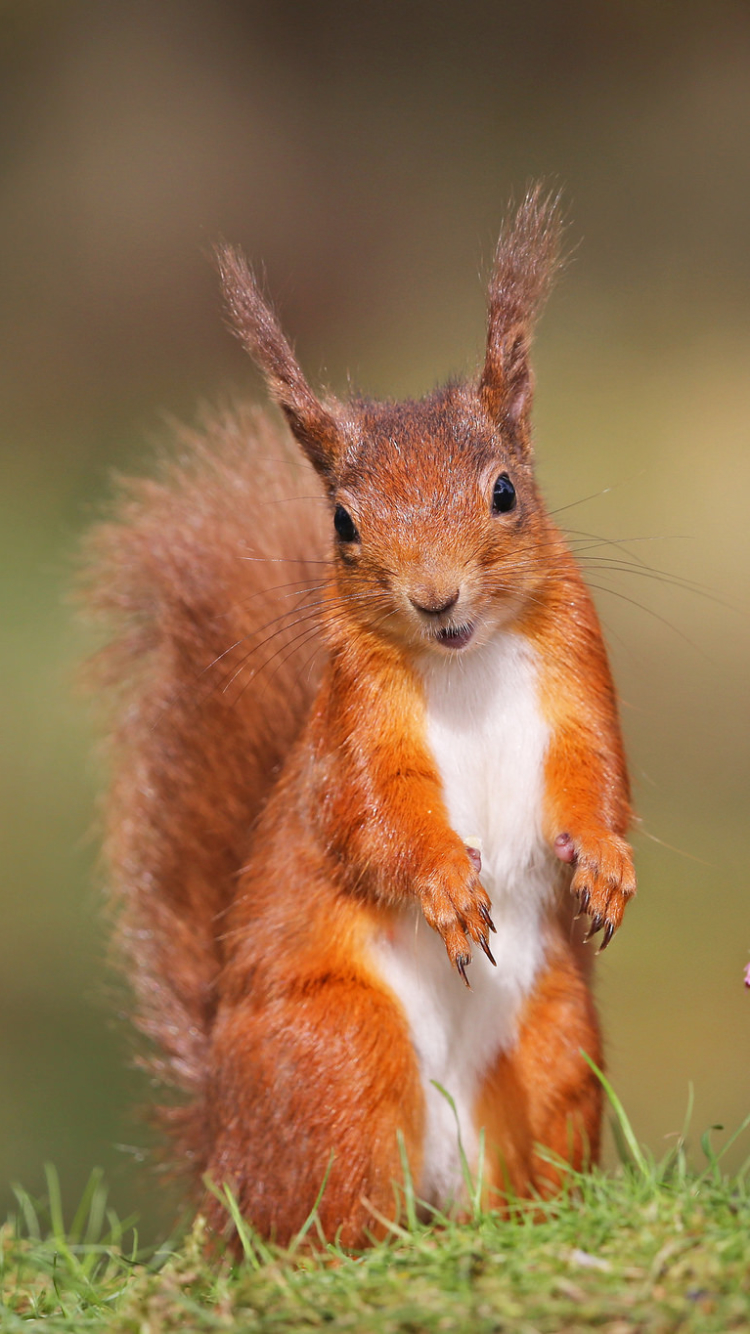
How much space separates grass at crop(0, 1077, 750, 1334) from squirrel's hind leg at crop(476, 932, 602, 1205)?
0.11m

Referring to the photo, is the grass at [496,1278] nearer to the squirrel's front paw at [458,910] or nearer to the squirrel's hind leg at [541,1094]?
the squirrel's hind leg at [541,1094]

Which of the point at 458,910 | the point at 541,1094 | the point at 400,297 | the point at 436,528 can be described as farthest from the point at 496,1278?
the point at 400,297

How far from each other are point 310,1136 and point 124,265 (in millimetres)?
4651

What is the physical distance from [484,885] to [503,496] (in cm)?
44

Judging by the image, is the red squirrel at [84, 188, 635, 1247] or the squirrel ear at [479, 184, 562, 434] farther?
the squirrel ear at [479, 184, 562, 434]

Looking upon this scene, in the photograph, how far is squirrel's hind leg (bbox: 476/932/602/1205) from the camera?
159 cm

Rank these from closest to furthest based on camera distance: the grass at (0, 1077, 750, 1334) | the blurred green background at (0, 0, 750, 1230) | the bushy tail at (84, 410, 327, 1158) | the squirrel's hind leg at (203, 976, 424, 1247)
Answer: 1. the grass at (0, 1077, 750, 1334)
2. the squirrel's hind leg at (203, 976, 424, 1247)
3. the bushy tail at (84, 410, 327, 1158)
4. the blurred green background at (0, 0, 750, 1230)

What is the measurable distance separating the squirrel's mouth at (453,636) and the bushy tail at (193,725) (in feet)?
1.44

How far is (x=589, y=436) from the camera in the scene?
4.85 meters

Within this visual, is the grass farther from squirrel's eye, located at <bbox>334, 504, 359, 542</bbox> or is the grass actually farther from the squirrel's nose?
squirrel's eye, located at <bbox>334, 504, 359, 542</bbox>

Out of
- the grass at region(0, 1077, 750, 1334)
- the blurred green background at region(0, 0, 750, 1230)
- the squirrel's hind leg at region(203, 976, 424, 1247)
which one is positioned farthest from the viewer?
the blurred green background at region(0, 0, 750, 1230)

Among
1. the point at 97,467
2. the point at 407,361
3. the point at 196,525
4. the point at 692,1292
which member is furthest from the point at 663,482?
the point at 692,1292

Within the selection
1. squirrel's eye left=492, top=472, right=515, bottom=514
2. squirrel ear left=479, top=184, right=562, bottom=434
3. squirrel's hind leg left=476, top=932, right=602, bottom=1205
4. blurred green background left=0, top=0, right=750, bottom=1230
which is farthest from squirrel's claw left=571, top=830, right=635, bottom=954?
blurred green background left=0, top=0, right=750, bottom=1230

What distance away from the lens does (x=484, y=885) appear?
5.16 ft
